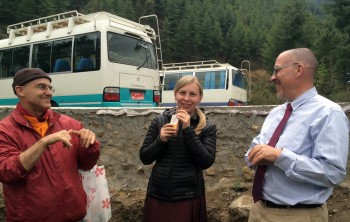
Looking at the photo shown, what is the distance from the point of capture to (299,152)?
2016 mm

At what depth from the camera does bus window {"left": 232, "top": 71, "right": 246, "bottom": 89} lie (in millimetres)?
16547

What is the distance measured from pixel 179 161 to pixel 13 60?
9.41 metres

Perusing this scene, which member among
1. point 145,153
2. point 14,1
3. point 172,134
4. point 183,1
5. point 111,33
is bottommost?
point 145,153

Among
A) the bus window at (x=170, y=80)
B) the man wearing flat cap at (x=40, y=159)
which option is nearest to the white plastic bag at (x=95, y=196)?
the man wearing flat cap at (x=40, y=159)

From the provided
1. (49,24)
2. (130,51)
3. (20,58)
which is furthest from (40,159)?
(20,58)

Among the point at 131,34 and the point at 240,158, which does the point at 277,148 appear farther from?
the point at 131,34

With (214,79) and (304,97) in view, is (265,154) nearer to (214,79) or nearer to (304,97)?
(304,97)

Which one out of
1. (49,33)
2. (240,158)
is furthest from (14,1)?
(240,158)

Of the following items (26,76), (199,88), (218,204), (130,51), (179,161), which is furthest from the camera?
(130,51)

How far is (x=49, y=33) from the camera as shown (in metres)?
9.30

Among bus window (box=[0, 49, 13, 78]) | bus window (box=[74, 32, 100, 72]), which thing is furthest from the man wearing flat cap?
bus window (box=[0, 49, 13, 78])

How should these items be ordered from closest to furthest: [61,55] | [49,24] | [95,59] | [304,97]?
[304,97] → [95,59] → [61,55] → [49,24]

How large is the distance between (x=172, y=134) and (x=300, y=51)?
102cm

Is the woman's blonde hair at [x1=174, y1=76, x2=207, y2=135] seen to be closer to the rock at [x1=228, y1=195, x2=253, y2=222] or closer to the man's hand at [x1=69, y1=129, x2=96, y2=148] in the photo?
the man's hand at [x1=69, y1=129, x2=96, y2=148]
